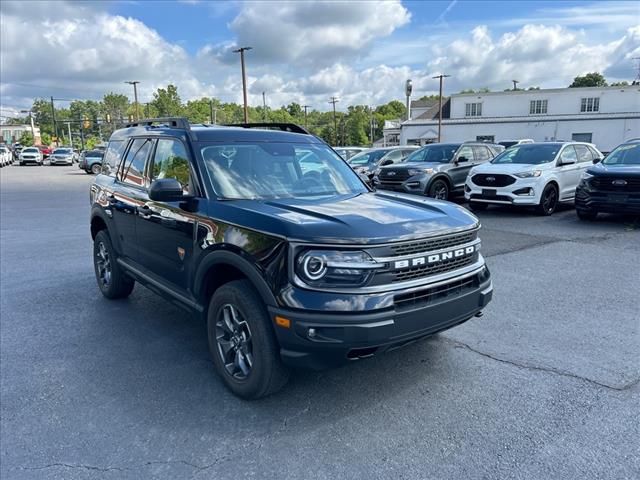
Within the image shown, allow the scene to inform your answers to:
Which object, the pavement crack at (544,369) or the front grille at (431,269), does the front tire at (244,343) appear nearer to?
the front grille at (431,269)

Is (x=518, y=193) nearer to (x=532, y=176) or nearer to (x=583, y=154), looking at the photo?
(x=532, y=176)

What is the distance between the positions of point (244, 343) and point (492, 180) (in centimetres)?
934

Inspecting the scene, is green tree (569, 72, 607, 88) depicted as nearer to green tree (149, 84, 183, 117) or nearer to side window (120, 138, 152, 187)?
green tree (149, 84, 183, 117)

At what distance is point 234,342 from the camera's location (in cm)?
341

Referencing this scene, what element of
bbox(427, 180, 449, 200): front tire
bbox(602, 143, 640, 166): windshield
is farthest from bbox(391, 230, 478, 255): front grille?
bbox(427, 180, 449, 200): front tire

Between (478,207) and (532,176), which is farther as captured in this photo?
(478,207)

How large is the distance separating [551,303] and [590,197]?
5742mm

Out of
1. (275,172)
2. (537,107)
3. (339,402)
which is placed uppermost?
(537,107)

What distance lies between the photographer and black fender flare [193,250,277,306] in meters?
2.97

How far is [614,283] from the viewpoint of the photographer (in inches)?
234

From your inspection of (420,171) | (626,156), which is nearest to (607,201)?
(626,156)

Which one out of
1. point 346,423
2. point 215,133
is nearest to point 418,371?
point 346,423

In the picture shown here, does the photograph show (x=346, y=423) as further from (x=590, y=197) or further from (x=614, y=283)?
(x=590, y=197)

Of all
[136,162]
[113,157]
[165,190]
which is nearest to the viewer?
[165,190]
